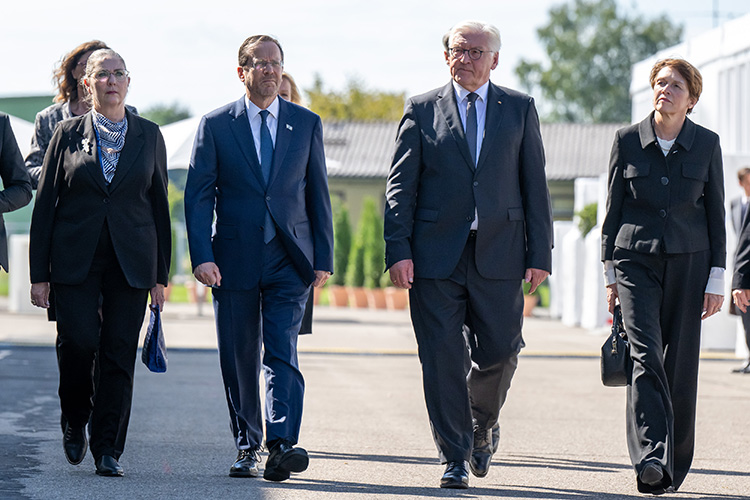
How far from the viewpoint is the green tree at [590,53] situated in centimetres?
7906

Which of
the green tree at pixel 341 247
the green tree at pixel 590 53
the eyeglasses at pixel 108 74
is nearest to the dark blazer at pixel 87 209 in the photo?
the eyeglasses at pixel 108 74

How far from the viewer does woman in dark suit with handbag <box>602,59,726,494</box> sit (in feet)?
21.9

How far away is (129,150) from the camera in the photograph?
22.8 ft

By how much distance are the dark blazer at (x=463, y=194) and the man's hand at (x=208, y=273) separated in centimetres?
83

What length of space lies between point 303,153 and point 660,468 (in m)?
2.28

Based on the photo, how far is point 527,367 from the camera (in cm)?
1535

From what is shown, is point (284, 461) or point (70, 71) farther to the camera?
point (70, 71)

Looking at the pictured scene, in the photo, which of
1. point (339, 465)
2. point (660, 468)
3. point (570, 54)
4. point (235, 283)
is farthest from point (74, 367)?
point (570, 54)

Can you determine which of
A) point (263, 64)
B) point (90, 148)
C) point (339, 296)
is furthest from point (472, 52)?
point (339, 296)

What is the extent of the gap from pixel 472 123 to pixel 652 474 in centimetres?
186

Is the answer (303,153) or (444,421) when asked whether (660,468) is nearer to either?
(444,421)

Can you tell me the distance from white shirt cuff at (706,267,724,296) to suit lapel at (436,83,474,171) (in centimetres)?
125

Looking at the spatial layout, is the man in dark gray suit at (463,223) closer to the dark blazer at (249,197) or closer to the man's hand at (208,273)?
the dark blazer at (249,197)

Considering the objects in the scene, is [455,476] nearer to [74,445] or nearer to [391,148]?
[74,445]
